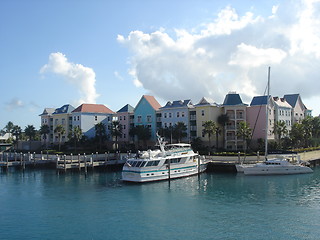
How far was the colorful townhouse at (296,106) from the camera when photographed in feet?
286

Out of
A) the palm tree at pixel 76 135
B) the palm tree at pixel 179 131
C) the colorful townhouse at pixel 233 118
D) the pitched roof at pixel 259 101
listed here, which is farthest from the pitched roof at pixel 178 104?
the palm tree at pixel 76 135

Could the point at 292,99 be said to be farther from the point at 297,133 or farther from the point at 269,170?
the point at 269,170

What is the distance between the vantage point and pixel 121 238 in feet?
81.3

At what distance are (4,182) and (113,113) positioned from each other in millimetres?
48222

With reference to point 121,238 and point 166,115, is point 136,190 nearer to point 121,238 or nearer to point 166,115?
point 121,238

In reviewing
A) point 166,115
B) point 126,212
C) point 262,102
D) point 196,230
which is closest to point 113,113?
point 166,115

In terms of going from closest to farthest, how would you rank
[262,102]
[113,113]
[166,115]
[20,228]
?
[20,228], [262,102], [166,115], [113,113]

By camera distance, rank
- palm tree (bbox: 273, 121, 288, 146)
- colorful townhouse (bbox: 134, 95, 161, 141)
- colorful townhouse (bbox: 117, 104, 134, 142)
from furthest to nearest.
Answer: colorful townhouse (bbox: 117, 104, 134, 142) < colorful townhouse (bbox: 134, 95, 161, 141) < palm tree (bbox: 273, 121, 288, 146)

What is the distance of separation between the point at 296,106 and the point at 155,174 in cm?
5705

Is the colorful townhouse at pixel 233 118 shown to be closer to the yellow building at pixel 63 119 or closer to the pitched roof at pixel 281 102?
the pitched roof at pixel 281 102

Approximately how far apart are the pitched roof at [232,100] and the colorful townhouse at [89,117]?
110 feet

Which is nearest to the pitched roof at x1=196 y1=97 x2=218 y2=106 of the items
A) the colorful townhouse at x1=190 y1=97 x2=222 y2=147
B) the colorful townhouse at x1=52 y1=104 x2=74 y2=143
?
the colorful townhouse at x1=190 y1=97 x2=222 y2=147

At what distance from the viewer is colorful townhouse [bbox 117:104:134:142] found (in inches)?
3489

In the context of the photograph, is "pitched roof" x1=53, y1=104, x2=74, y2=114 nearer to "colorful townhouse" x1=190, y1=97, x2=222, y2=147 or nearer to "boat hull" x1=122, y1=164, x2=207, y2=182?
"colorful townhouse" x1=190, y1=97, x2=222, y2=147
